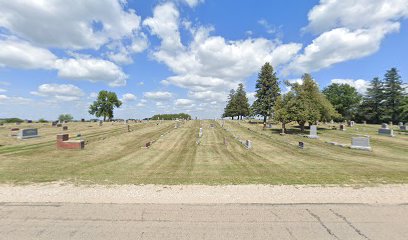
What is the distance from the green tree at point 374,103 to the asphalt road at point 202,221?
287ft

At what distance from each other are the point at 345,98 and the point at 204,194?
278ft

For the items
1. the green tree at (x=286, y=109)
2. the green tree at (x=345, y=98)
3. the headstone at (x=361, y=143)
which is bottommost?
the headstone at (x=361, y=143)

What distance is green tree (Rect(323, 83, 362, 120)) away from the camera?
79.6 meters

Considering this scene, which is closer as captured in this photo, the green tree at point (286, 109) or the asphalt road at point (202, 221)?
the asphalt road at point (202, 221)

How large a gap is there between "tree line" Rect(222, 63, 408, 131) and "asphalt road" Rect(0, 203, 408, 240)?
32.2m

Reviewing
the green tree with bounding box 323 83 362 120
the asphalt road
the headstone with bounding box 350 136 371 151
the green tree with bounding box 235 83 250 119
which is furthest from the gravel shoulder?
the green tree with bounding box 235 83 250 119

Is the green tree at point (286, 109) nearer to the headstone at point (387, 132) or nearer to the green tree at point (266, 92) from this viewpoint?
the headstone at point (387, 132)

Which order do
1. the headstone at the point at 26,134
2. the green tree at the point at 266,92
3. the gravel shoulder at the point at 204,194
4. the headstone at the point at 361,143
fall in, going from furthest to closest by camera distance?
the green tree at the point at 266,92 → the headstone at the point at 26,134 → the headstone at the point at 361,143 → the gravel shoulder at the point at 204,194

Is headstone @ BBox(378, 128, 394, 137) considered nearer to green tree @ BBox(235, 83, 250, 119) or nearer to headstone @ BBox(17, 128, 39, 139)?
headstone @ BBox(17, 128, 39, 139)

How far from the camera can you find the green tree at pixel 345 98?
261ft

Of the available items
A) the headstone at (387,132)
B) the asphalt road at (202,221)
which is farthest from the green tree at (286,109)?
the asphalt road at (202,221)

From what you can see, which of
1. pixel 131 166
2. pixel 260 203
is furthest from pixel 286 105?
pixel 260 203

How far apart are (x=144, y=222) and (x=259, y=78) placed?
5846cm

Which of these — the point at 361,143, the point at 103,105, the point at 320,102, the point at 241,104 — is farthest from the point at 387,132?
the point at 103,105
